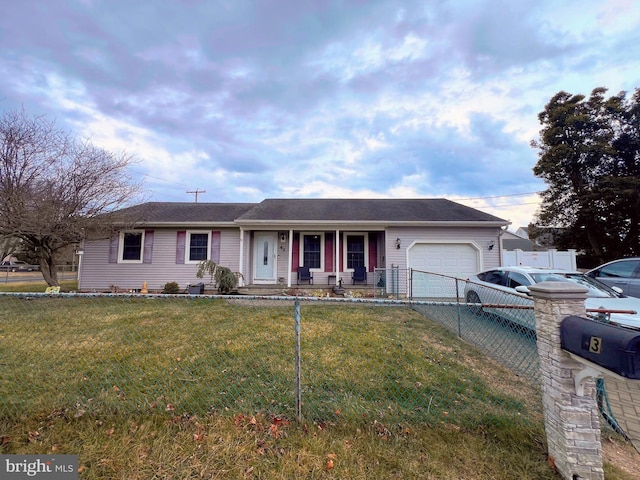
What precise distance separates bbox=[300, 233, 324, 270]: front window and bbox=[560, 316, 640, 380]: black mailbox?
32.5 feet

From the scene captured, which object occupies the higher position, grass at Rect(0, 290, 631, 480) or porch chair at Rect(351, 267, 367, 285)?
porch chair at Rect(351, 267, 367, 285)

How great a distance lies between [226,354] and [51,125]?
33.7ft

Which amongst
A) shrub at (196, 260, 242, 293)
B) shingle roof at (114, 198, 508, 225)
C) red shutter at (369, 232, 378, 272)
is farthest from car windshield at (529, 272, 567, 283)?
shrub at (196, 260, 242, 293)

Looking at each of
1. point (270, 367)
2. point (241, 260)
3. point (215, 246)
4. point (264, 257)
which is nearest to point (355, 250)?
point (264, 257)

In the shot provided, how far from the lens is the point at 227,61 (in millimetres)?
9406

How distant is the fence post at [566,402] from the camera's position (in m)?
1.75

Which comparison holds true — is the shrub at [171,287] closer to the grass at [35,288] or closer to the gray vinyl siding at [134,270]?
the gray vinyl siding at [134,270]

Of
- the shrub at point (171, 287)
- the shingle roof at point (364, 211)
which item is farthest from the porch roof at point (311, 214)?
the shrub at point (171, 287)

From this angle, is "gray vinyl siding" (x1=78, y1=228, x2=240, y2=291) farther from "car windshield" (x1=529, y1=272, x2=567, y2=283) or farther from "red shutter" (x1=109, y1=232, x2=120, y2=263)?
"car windshield" (x1=529, y1=272, x2=567, y2=283)

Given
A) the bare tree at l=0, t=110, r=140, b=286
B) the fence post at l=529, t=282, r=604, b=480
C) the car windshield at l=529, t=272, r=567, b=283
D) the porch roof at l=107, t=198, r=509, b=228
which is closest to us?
the fence post at l=529, t=282, r=604, b=480

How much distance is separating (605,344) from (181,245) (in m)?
12.0

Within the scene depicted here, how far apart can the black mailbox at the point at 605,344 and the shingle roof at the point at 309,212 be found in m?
8.81

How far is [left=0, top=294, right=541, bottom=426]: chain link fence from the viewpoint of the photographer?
2.57 metres

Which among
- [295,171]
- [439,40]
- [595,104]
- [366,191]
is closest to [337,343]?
[439,40]
